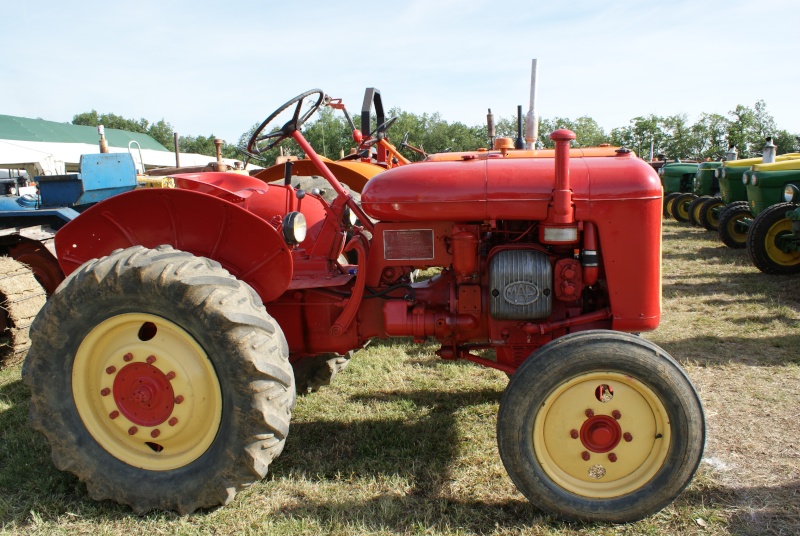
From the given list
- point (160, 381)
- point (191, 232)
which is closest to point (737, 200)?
point (191, 232)

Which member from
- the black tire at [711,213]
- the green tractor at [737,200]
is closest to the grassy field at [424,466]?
the green tractor at [737,200]

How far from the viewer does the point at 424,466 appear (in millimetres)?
2799

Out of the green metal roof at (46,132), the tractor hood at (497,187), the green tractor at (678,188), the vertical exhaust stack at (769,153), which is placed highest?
the green metal roof at (46,132)

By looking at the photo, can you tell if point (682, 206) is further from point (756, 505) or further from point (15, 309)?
point (15, 309)

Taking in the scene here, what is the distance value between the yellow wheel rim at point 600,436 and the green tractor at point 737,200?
6.86 metres

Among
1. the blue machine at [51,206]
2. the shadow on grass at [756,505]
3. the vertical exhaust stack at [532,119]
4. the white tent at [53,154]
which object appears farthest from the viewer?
the white tent at [53,154]

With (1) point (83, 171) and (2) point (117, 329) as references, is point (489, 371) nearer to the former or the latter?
(2) point (117, 329)

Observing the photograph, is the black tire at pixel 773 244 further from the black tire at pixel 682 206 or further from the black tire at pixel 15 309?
Result: the black tire at pixel 15 309

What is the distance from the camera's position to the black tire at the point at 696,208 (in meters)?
11.4

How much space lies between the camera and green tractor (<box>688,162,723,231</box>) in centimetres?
1077

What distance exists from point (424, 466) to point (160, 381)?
1236 mm

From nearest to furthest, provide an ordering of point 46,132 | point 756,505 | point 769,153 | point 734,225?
1. point 756,505
2. point 769,153
3. point 734,225
4. point 46,132

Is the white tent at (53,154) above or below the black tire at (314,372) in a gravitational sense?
above

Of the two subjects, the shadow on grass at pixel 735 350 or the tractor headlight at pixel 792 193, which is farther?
the tractor headlight at pixel 792 193
